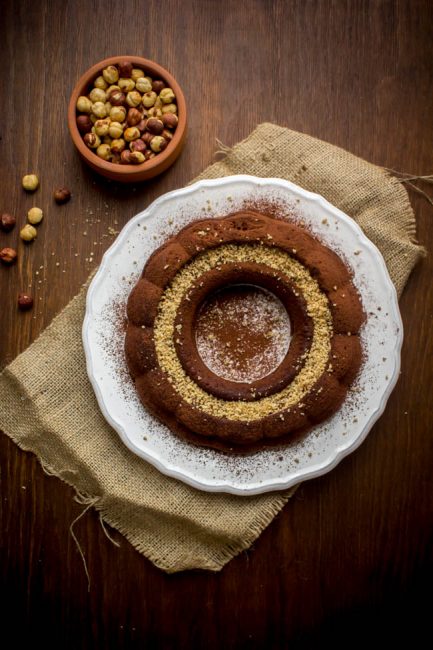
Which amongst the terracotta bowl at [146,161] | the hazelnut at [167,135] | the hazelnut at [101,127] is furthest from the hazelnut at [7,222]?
the hazelnut at [167,135]

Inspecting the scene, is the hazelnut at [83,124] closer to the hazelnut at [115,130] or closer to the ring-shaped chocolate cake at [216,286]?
the hazelnut at [115,130]

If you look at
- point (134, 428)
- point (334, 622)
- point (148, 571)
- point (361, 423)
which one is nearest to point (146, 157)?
point (134, 428)

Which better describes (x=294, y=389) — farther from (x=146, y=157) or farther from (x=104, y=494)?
(x=146, y=157)

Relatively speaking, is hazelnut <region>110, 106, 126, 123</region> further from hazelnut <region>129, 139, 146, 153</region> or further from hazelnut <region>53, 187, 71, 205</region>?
hazelnut <region>53, 187, 71, 205</region>

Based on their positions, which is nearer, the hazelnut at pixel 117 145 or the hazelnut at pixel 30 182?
the hazelnut at pixel 117 145

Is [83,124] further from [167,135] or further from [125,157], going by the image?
[167,135]

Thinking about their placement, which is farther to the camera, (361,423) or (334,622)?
(334,622)
